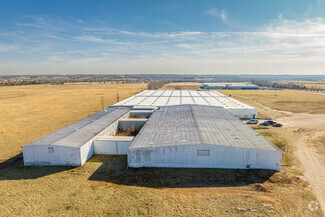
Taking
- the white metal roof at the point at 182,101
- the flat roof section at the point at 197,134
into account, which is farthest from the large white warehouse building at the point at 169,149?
the white metal roof at the point at 182,101

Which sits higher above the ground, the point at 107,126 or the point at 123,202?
the point at 107,126

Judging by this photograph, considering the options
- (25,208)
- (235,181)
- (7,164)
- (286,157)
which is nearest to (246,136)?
(286,157)

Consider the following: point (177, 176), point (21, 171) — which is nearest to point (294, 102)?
point (177, 176)

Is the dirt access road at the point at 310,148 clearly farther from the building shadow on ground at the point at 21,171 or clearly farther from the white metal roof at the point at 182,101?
the building shadow on ground at the point at 21,171

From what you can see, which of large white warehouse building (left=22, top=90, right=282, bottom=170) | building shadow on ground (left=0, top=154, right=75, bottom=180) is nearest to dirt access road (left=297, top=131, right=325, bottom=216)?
large white warehouse building (left=22, top=90, right=282, bottom=170)

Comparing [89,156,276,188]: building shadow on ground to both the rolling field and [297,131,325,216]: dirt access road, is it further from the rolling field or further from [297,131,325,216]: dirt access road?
the rolling field

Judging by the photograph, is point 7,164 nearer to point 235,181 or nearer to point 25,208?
point 25,208

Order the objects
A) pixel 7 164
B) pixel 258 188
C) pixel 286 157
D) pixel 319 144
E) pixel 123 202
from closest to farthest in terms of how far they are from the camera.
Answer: pixel 123 202 < pixel 258 188 < pixel 7 164 < pixel 286 157 < pixel 319 144
